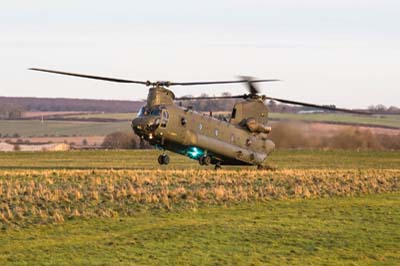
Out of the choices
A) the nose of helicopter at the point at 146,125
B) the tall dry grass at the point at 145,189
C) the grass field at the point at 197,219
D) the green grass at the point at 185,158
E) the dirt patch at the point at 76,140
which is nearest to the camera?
the grass field at the point at 197,219

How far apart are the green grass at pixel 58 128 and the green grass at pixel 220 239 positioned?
13026 cm

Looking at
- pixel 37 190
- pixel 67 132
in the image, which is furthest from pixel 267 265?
pixel 67 132

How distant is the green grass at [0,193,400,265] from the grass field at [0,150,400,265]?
31mm

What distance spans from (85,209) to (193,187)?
26.6 feet

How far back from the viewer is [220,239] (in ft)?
86.2

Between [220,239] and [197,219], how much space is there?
3.93 metres

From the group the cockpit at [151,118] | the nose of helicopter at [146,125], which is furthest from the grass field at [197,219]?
the cockpit at [151,118]

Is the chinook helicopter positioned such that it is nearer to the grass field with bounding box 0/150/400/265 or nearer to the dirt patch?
the grass field with bounding box 0/150/400/265

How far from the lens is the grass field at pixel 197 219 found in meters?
24.1

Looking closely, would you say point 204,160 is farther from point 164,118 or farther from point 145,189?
point 145,189

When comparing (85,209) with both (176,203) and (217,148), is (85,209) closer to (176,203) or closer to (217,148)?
(176,203)

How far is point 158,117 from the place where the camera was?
46281 millimetres

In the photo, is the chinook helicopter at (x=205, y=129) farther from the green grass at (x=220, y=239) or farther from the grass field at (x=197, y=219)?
the green grass at (x=220, y=239)

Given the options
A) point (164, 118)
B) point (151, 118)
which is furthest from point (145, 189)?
point (164, 118)
